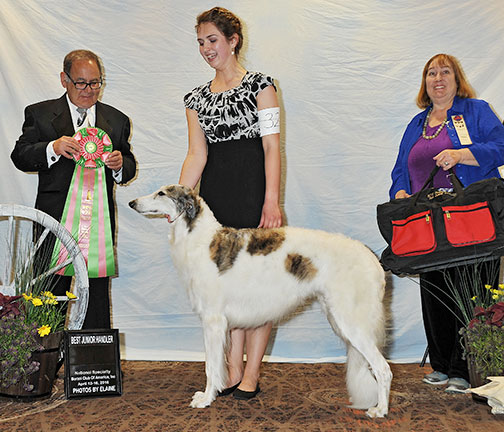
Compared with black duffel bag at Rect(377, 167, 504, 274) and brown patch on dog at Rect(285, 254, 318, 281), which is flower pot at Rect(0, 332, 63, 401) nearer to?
brown patch on dog at Rect(285, 254, 318, 281)

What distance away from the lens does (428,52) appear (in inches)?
167

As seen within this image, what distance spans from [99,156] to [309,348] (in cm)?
216

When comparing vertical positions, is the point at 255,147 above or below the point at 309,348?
above

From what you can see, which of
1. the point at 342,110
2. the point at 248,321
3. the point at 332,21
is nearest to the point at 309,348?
the point at 248,321

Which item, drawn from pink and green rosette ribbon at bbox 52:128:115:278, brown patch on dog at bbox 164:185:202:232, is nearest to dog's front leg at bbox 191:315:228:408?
brown patch on dog at bbox 164:185:202:232

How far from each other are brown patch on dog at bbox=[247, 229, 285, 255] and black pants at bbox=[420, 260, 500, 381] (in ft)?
3.30

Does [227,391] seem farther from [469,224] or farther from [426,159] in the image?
[426,159]

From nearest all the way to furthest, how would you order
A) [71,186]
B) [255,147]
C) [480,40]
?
[255,147]
[71,186]
[480,40]

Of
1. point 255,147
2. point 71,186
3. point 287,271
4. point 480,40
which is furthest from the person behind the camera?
point 480,40

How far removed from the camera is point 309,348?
14.5 ft

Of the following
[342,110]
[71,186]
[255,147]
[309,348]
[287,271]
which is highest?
[342,110]

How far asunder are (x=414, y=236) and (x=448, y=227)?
188 mm

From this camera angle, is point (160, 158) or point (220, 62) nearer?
point (220, 62)

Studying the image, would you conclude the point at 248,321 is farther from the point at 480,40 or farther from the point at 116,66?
the point at 480,40
